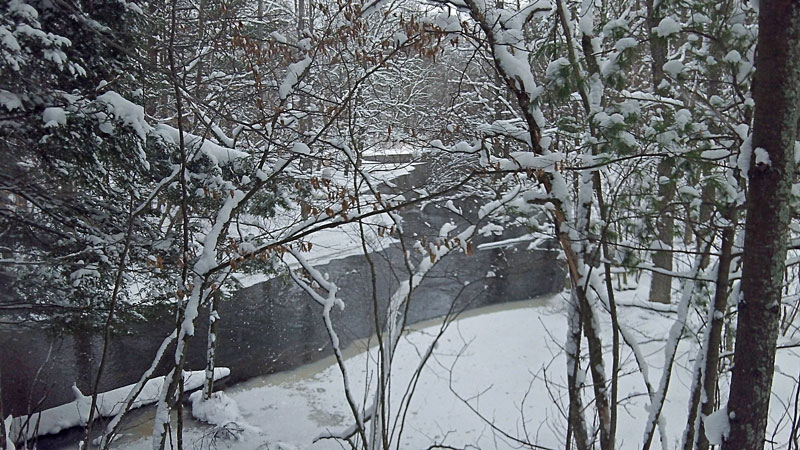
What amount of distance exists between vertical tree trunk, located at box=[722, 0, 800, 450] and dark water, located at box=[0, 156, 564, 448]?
16.1 ft

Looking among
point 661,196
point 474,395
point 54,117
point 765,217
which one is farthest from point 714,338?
point 474,395

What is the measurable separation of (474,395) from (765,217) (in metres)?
7.66

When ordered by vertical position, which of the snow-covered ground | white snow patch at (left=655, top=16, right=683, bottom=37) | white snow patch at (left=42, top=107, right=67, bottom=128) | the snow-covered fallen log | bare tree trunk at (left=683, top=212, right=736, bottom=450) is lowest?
the snow-covered ground

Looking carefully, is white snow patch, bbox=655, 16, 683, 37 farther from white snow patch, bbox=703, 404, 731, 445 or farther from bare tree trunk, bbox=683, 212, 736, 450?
white snow patch, bbox=703, 404, 731, 445

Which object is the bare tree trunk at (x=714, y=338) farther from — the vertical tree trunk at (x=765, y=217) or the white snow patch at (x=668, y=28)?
the vertical tree trunk at (x=765, y=217)

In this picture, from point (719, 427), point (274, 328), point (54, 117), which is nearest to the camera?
point (719, 427)

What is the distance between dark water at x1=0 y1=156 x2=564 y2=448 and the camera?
341 inches

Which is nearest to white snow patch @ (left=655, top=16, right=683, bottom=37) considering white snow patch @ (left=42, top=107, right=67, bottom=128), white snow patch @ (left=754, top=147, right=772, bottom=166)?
white snow patch @ (left=754, top=147, right=772, bottom=166)

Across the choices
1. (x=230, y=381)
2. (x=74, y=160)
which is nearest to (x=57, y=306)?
(x=74, y=160)

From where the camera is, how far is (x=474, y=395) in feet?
30.4

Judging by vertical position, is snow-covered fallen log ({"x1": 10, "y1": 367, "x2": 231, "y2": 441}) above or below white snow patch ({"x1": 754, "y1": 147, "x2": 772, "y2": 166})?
below

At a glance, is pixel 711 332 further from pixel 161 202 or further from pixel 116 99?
pixel 161 202

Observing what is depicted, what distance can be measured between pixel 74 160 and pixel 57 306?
1.33 metres

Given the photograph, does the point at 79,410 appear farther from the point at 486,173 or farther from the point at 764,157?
the point at 764,157
